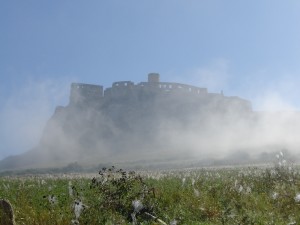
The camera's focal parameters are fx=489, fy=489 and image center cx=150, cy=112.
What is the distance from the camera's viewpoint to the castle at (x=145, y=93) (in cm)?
11225

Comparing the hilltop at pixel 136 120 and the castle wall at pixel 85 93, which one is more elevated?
the castle wall at pixel 85 93

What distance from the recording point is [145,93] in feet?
370

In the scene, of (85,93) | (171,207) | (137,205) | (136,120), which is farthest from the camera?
(85,93)

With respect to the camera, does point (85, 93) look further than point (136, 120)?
Yes

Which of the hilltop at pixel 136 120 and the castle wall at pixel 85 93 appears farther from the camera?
the castle wall at pixel 85 93

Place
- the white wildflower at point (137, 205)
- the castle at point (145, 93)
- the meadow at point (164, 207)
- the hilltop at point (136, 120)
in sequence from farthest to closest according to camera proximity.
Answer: the castle at point (145, 93) < the hilltop at point (136, 120) < the white wildflower at point (137, 205) < the meadow at point (164, 207)

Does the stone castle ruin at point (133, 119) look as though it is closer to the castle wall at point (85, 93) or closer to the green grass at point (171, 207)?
the castle wall at point (85, 93)

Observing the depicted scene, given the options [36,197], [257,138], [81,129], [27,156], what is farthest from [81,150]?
[36,197]

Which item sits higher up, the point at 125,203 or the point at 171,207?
the point at 125,203

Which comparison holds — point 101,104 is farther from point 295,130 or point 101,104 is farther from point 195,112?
point 295,130

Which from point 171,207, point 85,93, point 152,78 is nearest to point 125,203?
point 171,207

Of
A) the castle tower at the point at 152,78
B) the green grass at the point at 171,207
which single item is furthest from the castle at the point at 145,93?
the green grass at the point at 171,207

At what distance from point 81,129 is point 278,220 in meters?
102

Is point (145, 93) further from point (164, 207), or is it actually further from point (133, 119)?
point (164, 207)
